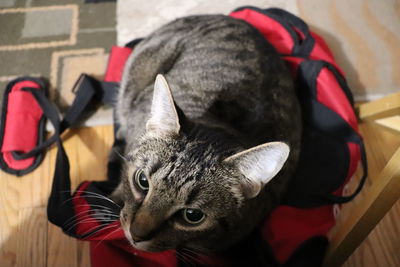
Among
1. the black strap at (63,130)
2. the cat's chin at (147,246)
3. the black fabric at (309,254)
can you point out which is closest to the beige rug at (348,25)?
the black strap at (63,130)

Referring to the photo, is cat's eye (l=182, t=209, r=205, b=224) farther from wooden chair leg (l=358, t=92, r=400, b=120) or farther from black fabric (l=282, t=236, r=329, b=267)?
wooden chair leg (l=358, t=92, r=400, b=120)

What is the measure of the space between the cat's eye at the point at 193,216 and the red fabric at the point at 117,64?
885 mm

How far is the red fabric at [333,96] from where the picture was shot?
140 centimetres

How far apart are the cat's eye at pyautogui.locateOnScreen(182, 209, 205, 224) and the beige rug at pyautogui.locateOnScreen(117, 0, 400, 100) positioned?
3.62 ft

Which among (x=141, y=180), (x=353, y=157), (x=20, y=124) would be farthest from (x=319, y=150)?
(x=20, y=124)

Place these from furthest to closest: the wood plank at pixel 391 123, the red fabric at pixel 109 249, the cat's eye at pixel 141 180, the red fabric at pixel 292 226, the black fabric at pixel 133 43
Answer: the black fabric at pixel 133 43
the wood plank at pixel 391 123
the red fabric at pixel 292 226
the red fabric at pixel 109 249
the cat's eye at pixel 141 180

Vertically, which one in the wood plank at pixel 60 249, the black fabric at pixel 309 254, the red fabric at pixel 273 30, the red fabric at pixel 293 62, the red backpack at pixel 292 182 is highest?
the red fabric at pixel 273 30

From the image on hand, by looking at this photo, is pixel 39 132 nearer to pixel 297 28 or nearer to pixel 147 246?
pixel 147 246

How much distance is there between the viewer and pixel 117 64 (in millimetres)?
1565

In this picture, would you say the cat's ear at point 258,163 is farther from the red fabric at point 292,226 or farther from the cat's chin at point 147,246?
the red fabric at point 292,226

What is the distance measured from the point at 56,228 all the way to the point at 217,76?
31.5 inches

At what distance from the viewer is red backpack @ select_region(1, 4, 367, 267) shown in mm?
1121

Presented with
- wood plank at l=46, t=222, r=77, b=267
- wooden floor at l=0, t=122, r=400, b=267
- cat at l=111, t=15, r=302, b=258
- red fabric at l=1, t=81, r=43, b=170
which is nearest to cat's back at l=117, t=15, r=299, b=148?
cat at l=111, t=15, r=302, b=258

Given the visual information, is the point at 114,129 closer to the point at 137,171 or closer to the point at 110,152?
the point at 110,152
